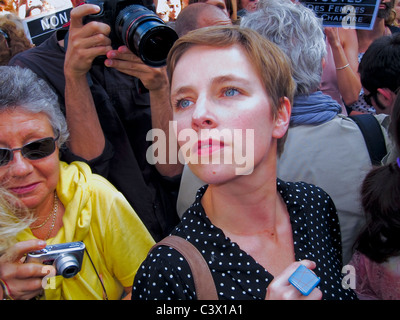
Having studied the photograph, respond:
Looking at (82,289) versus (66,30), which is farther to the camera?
(66,30)

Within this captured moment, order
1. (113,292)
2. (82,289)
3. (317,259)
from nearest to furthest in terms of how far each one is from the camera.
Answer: (317,259) → (82,289) → (113,292)

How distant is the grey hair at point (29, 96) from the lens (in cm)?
147

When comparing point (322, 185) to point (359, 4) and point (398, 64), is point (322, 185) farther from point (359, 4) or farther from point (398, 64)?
point (359, 4)

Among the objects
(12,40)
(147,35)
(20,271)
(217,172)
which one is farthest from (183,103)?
(12,40)

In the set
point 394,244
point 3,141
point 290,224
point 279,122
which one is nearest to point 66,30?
point 3,141

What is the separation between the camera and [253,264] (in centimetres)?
120

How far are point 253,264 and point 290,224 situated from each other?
0.28m

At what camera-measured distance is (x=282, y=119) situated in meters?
1.34

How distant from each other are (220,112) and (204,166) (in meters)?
0.17

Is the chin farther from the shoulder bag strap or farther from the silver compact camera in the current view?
the silver compact camera

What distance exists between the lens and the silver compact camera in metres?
1.28

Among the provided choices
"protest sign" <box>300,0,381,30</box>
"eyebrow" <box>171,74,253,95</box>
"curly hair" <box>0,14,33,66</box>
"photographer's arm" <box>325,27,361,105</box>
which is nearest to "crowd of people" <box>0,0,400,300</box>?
"eyebrow" <box>171,74,253,95</box>

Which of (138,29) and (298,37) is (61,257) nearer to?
(138,29)

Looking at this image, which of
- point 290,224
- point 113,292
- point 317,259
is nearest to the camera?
point 317,259
